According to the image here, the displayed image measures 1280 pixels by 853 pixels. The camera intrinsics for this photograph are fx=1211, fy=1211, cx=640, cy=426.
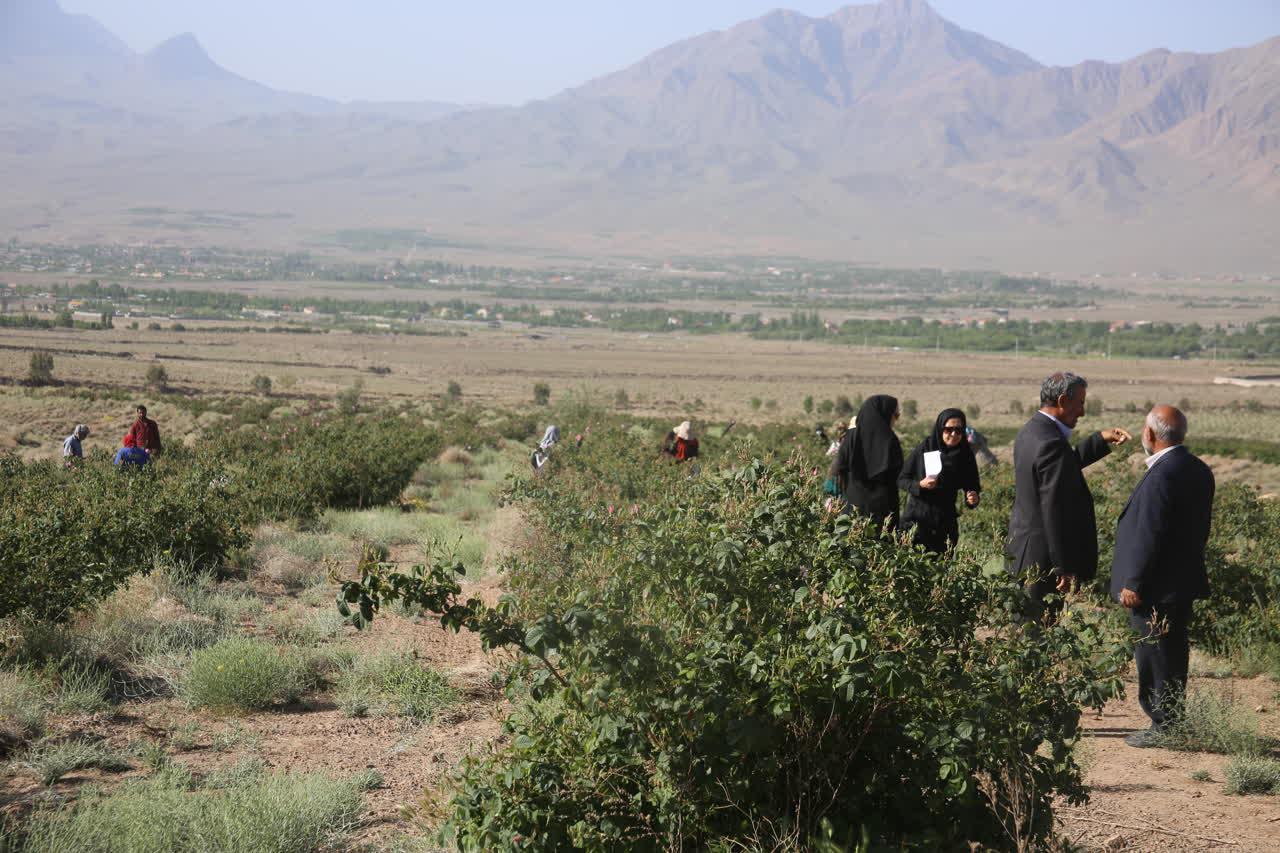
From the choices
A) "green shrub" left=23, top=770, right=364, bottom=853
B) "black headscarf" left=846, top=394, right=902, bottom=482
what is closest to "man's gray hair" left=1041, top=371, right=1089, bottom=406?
"black headscarf" left=846, top=394, right=902, bottom=482

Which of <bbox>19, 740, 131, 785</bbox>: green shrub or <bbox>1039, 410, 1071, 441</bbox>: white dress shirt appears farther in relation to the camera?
<bbox>1039, 410, 1071, 441</bbox>: white dress shirt

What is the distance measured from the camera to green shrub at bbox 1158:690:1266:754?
525 cm

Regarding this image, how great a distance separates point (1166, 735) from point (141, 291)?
116 metres

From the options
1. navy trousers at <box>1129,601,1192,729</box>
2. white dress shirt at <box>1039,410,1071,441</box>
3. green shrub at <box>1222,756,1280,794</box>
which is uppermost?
white dress shirt at <box>1039,410,1071,441</box>

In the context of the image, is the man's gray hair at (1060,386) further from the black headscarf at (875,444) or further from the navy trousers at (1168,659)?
the black headscarf at (875,444)

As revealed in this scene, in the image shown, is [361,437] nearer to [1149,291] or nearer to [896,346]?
[896,346]

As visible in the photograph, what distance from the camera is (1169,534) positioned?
533cm

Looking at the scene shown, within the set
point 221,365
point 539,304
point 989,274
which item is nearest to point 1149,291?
point 989,274

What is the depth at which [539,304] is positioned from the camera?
123688 mm

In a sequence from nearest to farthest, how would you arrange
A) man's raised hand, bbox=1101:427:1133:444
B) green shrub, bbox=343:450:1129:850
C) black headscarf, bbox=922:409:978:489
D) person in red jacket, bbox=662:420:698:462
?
green shrub, bbox=343:450:1129:850 → man's raised hand, bbox=1101:427:1133:444 → black headscarf, bbox=922:409:978:489 → person in red jacket, bbox=662:420:698:462

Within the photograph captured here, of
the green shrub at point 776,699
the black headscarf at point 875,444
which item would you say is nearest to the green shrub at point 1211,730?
the green shrub at point 776,699

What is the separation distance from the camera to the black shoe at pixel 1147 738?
543 cm

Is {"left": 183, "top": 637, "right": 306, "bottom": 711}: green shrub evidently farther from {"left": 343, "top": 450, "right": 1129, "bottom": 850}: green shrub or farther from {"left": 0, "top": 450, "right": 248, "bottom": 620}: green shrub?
{"left": 343, "top": 450, "right": 1129, "bottom": 850}: green shrub

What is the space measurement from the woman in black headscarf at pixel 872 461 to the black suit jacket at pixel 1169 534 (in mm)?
1620
